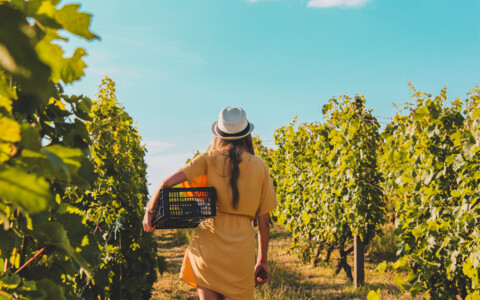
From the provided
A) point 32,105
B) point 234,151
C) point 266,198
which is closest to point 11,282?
point 32,105

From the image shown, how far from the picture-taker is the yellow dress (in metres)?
2.51

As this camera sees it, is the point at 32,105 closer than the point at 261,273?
Yes

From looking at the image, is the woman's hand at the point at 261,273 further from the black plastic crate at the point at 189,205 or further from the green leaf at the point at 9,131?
the green leaf at the point at 9,131

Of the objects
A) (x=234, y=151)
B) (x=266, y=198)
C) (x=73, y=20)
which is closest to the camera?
(x=73, y=20)

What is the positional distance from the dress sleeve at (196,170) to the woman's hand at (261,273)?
2.49 ft

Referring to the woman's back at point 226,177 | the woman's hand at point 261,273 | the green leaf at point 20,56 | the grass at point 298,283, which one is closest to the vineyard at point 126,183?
the green leaf at point 20,56

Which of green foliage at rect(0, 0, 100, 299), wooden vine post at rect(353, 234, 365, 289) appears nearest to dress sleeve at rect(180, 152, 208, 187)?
green foliage at rect(0, 0, 100, 299)

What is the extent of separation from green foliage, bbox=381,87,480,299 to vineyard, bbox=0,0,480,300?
0.04 feet

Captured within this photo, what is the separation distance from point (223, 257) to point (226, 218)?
234 mm

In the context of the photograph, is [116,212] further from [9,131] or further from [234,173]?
[9,131]

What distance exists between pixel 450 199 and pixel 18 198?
3.99 m

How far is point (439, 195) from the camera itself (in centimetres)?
400

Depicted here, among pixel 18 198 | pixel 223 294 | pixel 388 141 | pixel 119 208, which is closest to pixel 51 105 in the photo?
pixel 18 198

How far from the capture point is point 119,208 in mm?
4344
